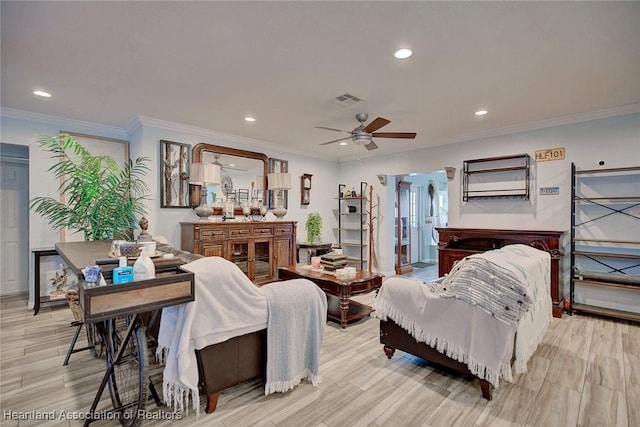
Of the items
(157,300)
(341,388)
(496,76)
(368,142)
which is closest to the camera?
(157,300)

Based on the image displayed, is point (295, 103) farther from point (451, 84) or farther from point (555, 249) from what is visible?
point (555, 249)

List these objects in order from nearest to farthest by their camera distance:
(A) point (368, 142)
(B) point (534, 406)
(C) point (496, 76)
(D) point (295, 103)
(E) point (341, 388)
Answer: (B) point (534, 406), (E) point (341, 388), (C) point (496, 76), (D) point (295, 103), (A) point (368, 142)

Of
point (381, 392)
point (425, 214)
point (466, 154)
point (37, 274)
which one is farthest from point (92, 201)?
point (425, 214)

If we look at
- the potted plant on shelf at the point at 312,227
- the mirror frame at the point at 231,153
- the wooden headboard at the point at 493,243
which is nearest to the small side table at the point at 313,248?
the potted plant on shelf at the point at 312,227

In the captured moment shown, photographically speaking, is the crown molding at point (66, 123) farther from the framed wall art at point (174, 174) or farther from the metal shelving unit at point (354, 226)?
the metal shelving unit at point (354, 226)

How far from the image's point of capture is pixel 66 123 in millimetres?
4184

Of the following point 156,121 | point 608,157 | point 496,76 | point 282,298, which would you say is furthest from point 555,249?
point 156,121

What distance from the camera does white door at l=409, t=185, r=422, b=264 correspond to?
7520 millimetres

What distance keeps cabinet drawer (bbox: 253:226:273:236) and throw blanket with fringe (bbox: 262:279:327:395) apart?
2717mm

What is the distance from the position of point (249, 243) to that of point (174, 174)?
1.51 meters

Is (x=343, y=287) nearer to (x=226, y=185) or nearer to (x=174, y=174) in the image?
(x=226, y=185)

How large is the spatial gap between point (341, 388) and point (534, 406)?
1302mm

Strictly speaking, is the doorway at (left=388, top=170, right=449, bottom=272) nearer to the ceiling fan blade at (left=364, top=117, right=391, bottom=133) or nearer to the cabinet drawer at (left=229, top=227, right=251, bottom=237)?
the ceiling fan blade at (left=364, top=117, right=391, bottom=133)

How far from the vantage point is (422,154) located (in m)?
5.62
